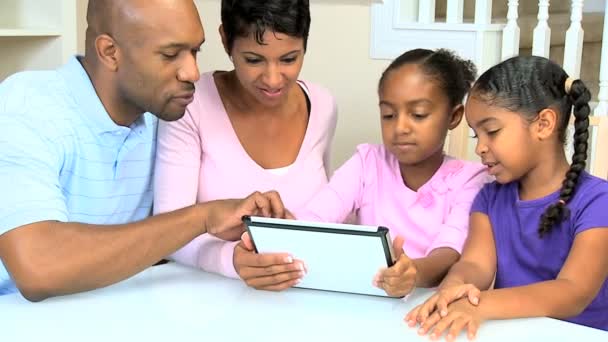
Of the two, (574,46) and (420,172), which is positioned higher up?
(574,46)

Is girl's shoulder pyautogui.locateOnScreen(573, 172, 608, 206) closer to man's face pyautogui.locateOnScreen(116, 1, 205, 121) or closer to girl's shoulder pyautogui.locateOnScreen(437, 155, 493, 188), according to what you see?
girl's shoulder pyautogui.locateOnScreen(437, 155, 493, 188)

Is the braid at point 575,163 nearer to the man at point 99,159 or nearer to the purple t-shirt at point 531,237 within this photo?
the purple t-shirt at point 531,237

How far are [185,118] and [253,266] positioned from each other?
1.33 feet

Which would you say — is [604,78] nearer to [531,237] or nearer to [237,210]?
[531,237]

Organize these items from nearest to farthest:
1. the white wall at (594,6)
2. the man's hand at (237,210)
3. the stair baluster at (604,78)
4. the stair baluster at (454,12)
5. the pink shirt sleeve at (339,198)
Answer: the man's hand at (237,210) → the pink shirt sleeve at (339,198) → the stair baluster at (604,78) → the stair baluster at (454,12) → the white wall at (594,6)

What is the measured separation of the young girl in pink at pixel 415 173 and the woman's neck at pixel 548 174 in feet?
0.37

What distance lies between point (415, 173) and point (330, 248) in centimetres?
43

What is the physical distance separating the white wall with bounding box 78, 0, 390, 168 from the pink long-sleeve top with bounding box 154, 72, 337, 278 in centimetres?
73

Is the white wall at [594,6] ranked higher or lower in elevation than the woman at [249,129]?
higher

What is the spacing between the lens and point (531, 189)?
56.3 inches

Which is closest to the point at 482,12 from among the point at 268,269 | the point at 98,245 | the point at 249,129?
the point at 249,129

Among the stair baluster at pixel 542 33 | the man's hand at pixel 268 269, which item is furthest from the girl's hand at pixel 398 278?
the stair baluster at pixel 542 33

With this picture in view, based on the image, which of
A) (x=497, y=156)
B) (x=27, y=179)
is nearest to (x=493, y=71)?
(x=497, y=156)

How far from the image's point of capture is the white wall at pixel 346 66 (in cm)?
242
